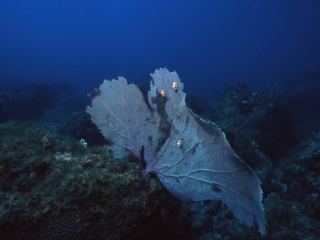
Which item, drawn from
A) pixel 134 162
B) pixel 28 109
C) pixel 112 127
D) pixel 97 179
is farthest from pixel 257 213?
pixel 28 109

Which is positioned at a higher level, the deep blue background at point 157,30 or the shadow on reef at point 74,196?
the deep blue background at point 157,30

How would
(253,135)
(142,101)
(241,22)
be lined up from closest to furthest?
(142,101), (253,135), (241,22)

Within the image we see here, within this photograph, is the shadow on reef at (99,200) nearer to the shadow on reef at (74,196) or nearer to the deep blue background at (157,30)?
the shadow on reef at (74,196)

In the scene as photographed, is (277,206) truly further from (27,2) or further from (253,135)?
(27,2)

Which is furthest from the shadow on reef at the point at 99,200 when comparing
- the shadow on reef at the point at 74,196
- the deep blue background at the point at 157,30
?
the deep blue background at the point at 157,30

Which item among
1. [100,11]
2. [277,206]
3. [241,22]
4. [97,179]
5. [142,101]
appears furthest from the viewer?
[100,11]

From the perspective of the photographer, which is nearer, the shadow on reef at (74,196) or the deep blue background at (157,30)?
the shadow on reef at (74,196)

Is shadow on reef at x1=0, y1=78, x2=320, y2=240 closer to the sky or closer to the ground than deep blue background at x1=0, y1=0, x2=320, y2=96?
closer to the ground

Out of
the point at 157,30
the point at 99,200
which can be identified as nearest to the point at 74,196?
the point at 99,200

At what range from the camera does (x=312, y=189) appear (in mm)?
4477

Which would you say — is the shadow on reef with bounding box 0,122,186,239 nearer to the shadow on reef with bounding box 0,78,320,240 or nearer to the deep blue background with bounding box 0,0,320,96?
the shadow on reef with bounding box 0,78,320,240

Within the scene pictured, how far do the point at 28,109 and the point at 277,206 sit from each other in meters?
18.0

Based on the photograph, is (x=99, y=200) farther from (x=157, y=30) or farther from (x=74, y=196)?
(x=157, y=30)

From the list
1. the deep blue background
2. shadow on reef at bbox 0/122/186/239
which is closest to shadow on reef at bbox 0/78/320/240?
shadow on reef at bbox 0/122/186/239
